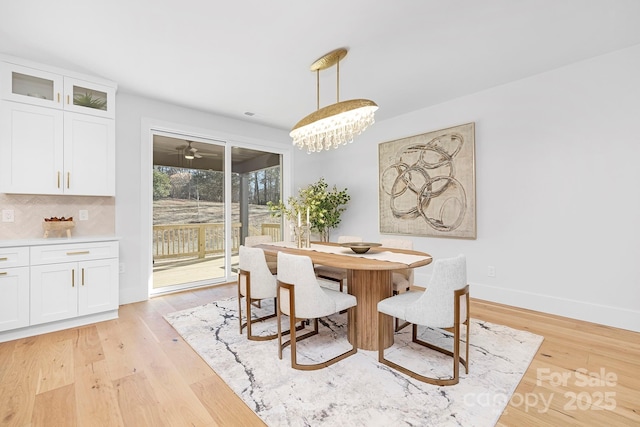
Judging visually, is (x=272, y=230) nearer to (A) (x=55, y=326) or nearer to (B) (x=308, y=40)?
(A) (x=55, y=326)

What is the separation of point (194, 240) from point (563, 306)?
484cm

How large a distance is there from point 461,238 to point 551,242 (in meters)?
0.92

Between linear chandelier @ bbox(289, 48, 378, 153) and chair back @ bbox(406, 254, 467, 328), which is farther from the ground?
linear chandelier @ bbox(289, 48, 378, 153)

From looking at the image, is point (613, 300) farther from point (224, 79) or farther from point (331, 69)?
point (224, 79)

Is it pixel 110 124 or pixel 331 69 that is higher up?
pixel 331 69

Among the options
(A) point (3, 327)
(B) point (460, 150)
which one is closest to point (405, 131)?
(B) point (460, 150)

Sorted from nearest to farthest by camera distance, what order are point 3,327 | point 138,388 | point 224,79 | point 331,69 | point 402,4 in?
1. point 138,388
2. point 402,4
3. point 3,327
4. point 331,69
5. point 224,79

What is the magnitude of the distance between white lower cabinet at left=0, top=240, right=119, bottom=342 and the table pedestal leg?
259cm

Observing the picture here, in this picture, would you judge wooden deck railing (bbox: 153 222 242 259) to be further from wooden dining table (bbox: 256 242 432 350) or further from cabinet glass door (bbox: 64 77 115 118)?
wooden dining table (bbox: 256 242 432 350)

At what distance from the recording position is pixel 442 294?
1782 millimetres

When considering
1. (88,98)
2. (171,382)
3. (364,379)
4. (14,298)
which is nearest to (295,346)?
(364,379)

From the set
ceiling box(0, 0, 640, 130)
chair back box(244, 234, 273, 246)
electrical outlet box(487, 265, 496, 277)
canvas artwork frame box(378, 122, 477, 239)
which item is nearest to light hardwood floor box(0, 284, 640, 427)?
electrical outlet box(487, 265, 496, 277)

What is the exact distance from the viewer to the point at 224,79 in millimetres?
3133

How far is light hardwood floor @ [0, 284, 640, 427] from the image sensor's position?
5.08 feet
